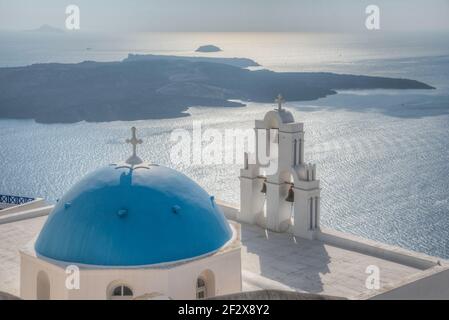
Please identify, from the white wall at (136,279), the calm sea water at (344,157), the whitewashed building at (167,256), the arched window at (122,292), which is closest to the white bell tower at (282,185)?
the whitewashed building at (167,256)

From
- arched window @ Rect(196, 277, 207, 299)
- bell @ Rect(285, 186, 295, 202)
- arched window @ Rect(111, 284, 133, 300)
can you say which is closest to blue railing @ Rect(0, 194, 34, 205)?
bell @ Rect(285, 186, 295, 202)

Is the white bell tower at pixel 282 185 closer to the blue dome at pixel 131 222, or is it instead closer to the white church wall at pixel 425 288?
the white church wall at pixel 425 288

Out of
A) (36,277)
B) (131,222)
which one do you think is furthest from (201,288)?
Answer: (36,277)

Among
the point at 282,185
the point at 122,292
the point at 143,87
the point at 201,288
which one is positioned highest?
the point at 282,185

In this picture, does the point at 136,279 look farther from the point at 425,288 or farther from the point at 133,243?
the point at 425,288

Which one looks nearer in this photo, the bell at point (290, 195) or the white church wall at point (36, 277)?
the white church wall at point (36, 277)

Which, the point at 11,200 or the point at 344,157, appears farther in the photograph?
the point at 344,157

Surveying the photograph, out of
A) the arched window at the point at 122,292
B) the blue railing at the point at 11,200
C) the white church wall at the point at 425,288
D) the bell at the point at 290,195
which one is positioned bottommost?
the blue railing at the point at 11,200
